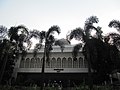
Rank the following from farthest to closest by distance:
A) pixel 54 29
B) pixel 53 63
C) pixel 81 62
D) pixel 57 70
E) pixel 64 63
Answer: pixel 53 63 < pixel 64 63 < pixel 81 62 < pixel 57 70 < pixel 54 29

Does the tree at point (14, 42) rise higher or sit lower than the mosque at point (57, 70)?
higher

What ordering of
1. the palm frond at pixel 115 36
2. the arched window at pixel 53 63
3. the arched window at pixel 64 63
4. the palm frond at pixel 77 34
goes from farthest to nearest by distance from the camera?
the arched window at pixel 53 63 → the arched window at pixel 64 63 → the palm frond at pixel 115 36 → the palm frond at pixel 77 34

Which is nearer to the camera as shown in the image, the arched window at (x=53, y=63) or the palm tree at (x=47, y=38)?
the palm tree at (x=47, y=38)

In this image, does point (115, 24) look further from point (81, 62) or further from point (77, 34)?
point (81, 62)

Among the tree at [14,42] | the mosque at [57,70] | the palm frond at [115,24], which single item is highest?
the palm frond at [115,24]

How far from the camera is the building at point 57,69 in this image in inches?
1206

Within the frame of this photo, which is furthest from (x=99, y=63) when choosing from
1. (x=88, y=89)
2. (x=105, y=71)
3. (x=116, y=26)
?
(x=88, y=89)

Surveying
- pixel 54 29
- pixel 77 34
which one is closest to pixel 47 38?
pixel 54 29

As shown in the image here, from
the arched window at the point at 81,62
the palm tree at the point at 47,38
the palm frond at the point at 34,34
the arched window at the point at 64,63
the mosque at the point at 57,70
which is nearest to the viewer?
the palm tree at the point at 47,38

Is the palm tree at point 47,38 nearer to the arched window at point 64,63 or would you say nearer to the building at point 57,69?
the building at point 57,69

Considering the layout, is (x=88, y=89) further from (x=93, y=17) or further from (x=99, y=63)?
(x=99, y=63)

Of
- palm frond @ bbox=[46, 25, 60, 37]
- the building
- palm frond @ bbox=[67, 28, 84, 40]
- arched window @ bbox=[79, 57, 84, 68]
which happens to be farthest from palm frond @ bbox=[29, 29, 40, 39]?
arched window @ bbox=[79, 57, 84, 68]

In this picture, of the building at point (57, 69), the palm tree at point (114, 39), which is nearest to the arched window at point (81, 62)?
the building at point (57, 69)

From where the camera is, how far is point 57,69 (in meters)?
30.6
